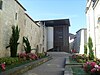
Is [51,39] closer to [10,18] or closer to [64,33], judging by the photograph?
[64,33]

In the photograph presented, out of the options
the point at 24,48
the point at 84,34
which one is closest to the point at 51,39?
the point at 84,34

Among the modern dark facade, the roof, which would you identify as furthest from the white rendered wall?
the roof

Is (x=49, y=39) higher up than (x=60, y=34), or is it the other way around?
(x=60, y=34)

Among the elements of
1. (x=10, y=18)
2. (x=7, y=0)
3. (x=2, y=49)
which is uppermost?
(x=7, y=0)

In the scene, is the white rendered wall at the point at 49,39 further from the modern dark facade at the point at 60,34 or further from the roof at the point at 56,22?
the roof at the point at 56,22

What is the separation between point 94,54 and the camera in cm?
2011

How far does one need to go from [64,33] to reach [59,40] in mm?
2298

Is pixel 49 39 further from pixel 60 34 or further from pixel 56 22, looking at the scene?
pixel 56 22

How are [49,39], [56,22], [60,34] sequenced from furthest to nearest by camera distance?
1. [60,34]
2. [56,22]
3. [49,39]

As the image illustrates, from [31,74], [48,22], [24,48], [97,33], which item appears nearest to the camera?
[31,74]

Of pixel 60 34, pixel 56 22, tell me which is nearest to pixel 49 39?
pixel 60 34

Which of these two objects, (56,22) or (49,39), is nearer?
(49,39)

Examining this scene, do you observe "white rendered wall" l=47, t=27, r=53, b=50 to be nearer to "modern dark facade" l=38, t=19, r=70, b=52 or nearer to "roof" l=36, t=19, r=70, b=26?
"modern dark facade" l=38, t=19, r=70, b=52

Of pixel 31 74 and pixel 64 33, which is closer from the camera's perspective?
pixel 31 74
